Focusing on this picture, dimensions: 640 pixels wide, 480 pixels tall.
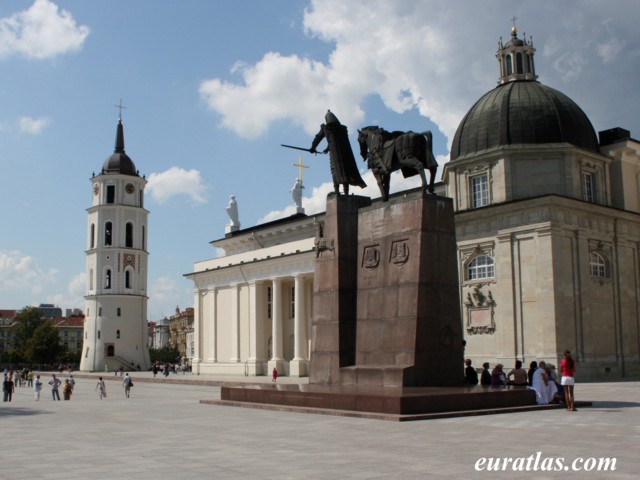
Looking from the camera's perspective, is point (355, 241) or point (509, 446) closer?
point (509, 446)

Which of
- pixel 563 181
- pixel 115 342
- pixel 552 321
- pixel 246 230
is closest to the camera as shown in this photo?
pixel 552 321

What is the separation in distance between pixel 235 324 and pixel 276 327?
702 cm

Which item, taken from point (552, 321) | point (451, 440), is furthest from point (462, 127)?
point (451, 440)

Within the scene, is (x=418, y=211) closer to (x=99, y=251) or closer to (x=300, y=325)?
(x=300, y=325)

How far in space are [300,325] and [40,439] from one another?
4673 cm

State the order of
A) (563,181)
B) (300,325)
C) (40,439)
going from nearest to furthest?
(40,439) < (563,181) < (300,325)

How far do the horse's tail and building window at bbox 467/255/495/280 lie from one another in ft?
84.6

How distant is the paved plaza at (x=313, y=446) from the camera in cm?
1078

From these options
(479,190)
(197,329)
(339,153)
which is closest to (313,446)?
(339,153)

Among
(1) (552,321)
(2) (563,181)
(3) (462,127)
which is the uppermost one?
(3) (462,127)

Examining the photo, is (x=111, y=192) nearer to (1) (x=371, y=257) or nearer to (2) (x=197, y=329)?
(2) (x=197, y=329)

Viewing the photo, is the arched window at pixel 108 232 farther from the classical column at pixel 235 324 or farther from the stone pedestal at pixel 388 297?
the stone pedestal at pixel 388 297

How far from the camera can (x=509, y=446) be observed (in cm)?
1279

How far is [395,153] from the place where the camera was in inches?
884
